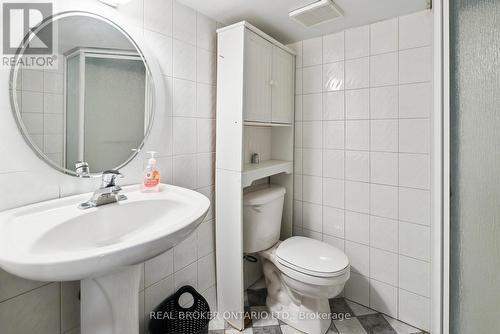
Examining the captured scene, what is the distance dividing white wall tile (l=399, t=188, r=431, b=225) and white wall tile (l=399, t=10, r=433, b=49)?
90 cm

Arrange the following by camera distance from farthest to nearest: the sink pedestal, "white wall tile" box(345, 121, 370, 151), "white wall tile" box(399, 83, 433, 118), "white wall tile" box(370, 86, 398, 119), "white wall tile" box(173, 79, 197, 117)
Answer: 1. "white wall tile" box(345, 121, 370, 151)
2. "white wall tile" box(370, 86, 398, 119)
3. "white wall tile" box(399, 83, 433, 118)
4. "white wall tile" box(173, 79, 197, 117)
5. the sink pedestal

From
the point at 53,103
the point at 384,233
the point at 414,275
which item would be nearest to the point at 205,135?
the point at 53,103

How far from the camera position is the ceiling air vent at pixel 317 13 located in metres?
1.36

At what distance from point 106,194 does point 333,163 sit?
1469 mm

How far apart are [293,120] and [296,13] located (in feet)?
2.42

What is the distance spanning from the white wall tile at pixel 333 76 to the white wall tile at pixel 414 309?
1.46 m

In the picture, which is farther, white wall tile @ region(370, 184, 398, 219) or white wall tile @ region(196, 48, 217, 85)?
white wall tile @ region(370, 184, 398, 219)

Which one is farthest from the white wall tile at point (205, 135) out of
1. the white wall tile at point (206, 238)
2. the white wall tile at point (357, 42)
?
the white wall tile at point (357, 42)

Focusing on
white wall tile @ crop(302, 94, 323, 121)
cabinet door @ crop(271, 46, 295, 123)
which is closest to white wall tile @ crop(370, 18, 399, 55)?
white wall tile @ crop(302, 94, 323, 121)

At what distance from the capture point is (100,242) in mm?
919

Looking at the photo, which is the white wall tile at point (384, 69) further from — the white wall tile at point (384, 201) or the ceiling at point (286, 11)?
the white wall tile at point (384, 201)

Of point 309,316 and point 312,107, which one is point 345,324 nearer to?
point 309,316

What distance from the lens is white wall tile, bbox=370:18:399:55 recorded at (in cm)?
154

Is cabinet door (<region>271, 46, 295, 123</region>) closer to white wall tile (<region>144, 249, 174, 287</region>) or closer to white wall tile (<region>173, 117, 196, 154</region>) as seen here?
white wall tile (<region>173, 117, 196, 154</region>)
